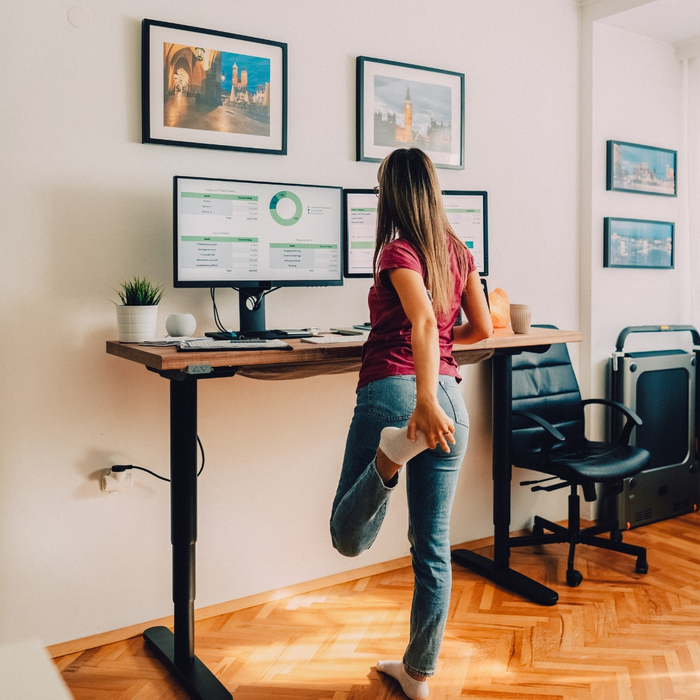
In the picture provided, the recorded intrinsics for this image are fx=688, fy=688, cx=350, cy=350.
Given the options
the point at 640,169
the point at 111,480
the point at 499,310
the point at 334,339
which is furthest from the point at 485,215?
the point at 111,480

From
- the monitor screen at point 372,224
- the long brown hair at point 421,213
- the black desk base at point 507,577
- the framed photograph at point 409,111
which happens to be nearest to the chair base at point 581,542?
the black desk base at point 507,577

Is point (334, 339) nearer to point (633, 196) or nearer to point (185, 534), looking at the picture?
point (185, 534)

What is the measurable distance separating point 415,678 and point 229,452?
1020 millimetres

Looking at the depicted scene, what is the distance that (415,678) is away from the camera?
195 centimetres

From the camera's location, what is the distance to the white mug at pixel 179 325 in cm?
219

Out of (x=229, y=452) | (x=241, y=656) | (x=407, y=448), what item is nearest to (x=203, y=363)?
(x=407, y=448)

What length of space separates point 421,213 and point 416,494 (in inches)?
29.0

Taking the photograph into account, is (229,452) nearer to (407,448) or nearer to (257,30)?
(407,448)

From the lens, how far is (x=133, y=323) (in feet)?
6.94

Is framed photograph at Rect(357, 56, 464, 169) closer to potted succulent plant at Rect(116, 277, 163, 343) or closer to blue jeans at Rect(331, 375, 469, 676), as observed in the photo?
potted succulent plant at Rect(116, 277, 163, 343)

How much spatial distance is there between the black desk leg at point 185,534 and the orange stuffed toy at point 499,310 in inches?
50.8

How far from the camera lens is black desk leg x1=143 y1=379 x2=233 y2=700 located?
→ 6.53ft

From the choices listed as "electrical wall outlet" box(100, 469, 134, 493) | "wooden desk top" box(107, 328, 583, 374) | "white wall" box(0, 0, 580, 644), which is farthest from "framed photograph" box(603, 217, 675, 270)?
"electrical wall outlet" box(100, 469, 134, 493)

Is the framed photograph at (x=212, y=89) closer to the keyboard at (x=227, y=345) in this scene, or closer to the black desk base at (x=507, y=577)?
the keyboard at (x=227, y=345)
